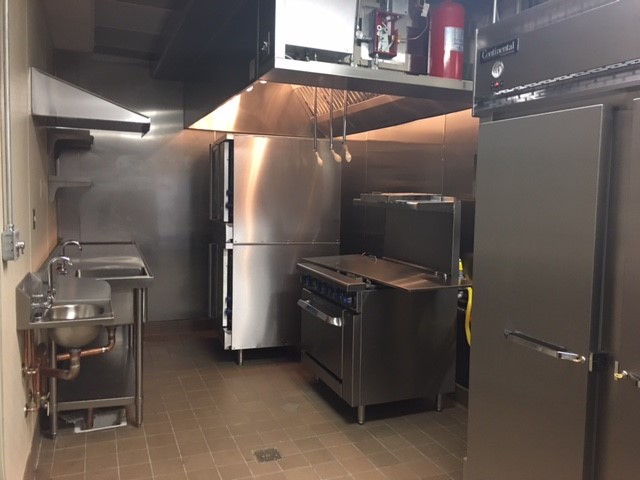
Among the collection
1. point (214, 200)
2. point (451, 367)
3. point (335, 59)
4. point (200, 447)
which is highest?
point (335, 59)

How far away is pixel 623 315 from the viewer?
1.47m

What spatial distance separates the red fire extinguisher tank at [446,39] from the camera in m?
2.62

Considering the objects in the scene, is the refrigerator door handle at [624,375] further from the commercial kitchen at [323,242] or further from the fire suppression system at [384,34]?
the fire suppression system at [384,34]

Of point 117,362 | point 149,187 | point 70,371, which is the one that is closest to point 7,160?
point 70,371

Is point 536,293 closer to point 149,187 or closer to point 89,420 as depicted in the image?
point 89,420

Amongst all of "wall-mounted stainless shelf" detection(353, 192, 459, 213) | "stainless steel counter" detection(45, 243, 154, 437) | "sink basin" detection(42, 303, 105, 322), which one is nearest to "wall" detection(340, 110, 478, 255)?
"wall-mounted stainless shelf" detection(353, 192, 459, 213)

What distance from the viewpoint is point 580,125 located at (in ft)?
5.12

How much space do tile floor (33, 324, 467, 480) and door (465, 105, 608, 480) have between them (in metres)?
0.66

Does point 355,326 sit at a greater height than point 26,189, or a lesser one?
lesser

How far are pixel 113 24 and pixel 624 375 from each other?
3764 millimetres

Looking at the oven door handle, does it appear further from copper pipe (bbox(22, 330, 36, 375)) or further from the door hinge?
Result: the door hinge

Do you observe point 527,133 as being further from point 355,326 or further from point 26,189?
point 26,189

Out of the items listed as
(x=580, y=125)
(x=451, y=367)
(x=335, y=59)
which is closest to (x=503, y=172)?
(x=580, y=125)

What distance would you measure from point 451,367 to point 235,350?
5.83 ft
